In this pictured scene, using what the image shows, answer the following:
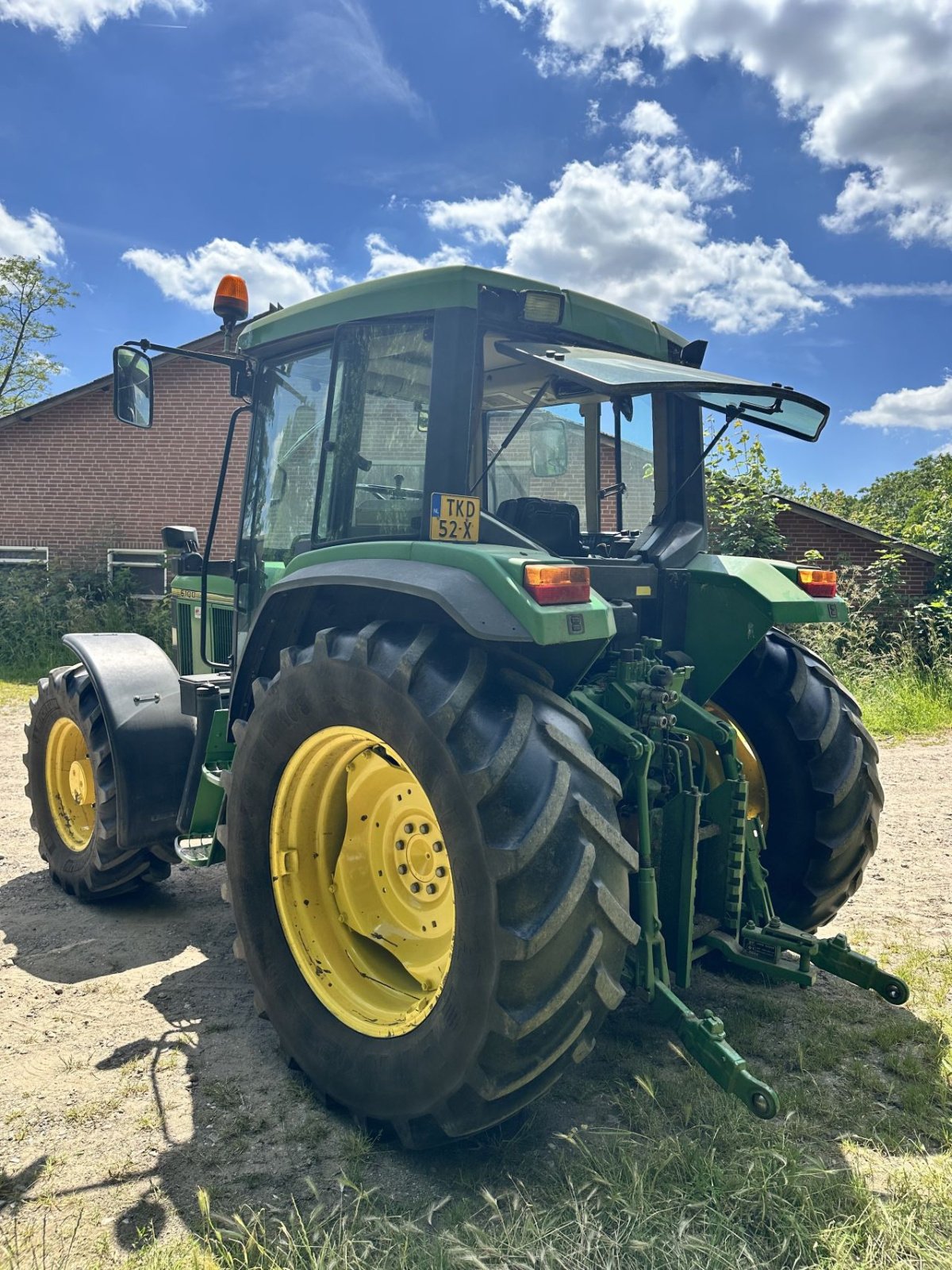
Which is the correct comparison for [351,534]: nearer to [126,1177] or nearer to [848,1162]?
[126,1177]

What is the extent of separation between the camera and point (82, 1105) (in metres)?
2.59

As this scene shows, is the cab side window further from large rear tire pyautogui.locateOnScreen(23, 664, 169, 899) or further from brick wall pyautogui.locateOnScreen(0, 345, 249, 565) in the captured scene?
brick wall pyautogui.locateOnScreen(0, 345, 249, 565)

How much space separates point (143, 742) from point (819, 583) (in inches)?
111

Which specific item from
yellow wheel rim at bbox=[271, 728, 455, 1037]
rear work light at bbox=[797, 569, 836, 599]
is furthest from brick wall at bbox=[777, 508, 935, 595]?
yellow wheel rim at bbox=[271, 728, 455, 1037]

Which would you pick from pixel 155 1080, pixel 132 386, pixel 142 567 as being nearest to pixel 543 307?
pixel 132 386

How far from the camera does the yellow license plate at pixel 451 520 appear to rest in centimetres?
260

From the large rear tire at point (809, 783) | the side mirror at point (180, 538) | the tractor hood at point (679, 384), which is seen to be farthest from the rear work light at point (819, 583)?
the side mirror at point (180, 538)

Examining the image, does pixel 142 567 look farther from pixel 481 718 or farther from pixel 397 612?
pixel 481 718

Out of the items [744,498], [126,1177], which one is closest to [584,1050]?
[126,1177]

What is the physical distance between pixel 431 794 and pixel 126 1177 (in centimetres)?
127

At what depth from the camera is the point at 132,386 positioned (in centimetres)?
352

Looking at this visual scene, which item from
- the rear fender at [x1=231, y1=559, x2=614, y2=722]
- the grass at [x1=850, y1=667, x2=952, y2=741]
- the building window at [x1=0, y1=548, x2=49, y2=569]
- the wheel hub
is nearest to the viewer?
the rear fender at [x1=231, y1=559, x2=614, y2=722]

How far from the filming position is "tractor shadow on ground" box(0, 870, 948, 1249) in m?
2.24

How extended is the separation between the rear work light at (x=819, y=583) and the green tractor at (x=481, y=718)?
0.01 metres
